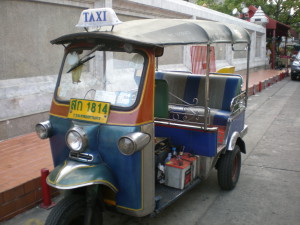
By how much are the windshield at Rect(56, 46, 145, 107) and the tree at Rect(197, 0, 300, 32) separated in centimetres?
2260

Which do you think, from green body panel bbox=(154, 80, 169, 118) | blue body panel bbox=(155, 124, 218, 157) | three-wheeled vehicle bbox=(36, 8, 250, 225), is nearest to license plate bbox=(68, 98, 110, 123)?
three-wheeled vehicle bbox=(36, 8, 250, 225)

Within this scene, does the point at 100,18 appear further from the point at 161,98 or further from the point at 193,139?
the point at 193,139

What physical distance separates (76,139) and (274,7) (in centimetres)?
2711

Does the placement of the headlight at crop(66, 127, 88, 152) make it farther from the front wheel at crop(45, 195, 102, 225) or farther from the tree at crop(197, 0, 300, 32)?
the tree at crop(197, 0, 300, 32)

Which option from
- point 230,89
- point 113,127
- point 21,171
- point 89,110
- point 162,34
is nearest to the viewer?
point 113,127

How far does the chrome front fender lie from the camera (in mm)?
2584

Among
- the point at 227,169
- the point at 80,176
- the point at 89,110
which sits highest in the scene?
the point at 89,110

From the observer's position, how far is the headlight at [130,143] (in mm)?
2617

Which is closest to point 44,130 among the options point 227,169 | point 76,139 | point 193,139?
point 76,139

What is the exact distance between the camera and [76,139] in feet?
9.25

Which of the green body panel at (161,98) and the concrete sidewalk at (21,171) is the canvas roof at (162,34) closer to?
the green body panel at (161,98)

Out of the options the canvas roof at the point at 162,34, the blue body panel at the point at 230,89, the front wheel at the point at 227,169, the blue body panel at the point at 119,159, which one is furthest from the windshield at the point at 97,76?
the blue body panel at the point at 230,89

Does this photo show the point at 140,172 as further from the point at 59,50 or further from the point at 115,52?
the point at 59,50

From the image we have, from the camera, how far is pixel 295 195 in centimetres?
425
